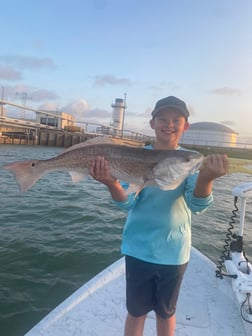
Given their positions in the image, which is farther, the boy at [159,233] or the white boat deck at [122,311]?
the white boat deck at [122,311]

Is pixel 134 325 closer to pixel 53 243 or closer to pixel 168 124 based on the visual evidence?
pixel 168 124

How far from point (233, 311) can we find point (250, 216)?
882 cm

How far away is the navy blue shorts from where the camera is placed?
9.50 ft

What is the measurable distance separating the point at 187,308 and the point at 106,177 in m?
2.50

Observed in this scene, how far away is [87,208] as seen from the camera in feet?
39.3

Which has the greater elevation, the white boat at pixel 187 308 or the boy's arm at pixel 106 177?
the boy's arm at pixel 106 177

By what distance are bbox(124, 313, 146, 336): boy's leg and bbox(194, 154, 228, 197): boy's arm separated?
1.46 metres

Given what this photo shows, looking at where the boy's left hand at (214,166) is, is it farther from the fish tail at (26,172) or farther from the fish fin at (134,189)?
the fish tail at (26,172)

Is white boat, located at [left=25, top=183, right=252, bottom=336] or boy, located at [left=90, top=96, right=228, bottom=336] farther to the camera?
white boat, located at [left=25, top=183, right=252, bottom=336]

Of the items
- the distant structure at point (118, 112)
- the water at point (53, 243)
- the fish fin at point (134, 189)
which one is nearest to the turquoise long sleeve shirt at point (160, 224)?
the fish fin at point (134, 189)

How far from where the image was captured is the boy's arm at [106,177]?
Answer: 9.51 feet

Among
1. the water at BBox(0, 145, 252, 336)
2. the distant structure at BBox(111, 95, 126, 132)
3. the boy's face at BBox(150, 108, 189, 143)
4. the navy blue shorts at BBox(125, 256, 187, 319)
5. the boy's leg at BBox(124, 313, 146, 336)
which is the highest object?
the distant structure at BBox(111, 95, 126, 132)

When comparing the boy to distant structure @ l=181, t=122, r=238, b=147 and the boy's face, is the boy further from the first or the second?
distant structure @ l=181, t=122, r=238, b=147

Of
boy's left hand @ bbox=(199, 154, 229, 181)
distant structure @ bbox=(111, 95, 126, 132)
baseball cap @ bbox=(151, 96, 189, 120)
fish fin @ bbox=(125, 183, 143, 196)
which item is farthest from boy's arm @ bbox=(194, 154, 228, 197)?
distant structure @ bbox=(111, 95, 126, 132)
